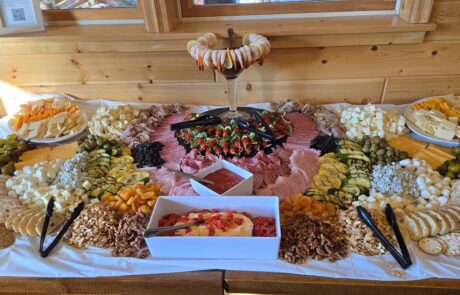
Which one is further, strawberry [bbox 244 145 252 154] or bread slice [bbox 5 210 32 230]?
strawberry [bbox 244 145 252 154]

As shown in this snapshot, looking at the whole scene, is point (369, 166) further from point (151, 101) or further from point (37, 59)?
point (37, 59)

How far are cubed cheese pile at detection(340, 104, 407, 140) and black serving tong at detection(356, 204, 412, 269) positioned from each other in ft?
1.60

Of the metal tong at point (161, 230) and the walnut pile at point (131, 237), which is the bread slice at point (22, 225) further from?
the metal tong at point (161, 230)

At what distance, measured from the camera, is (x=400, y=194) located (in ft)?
4.08

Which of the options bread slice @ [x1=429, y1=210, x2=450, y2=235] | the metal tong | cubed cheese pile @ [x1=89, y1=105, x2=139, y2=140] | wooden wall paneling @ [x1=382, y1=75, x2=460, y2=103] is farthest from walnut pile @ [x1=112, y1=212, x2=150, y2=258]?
wooden wall paneling @ [x1=382, y1=75, x2=460, y2=103]

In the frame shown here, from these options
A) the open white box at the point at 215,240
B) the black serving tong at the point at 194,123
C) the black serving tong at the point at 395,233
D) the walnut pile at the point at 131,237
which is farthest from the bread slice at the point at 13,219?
the black serving tong at the point at 395,233

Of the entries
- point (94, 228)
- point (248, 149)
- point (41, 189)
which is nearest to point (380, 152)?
point (248, 149)

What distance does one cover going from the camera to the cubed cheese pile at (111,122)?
169cm

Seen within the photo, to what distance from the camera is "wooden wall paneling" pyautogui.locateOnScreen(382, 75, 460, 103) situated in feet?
5.91

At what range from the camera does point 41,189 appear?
4.34 feet

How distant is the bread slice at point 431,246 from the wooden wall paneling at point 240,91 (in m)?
0.98

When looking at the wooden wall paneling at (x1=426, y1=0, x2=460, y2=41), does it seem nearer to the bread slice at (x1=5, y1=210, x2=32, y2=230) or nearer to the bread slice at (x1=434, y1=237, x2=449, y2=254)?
the bread slice at (x1=434, y1=237, x2=449, y2=254)

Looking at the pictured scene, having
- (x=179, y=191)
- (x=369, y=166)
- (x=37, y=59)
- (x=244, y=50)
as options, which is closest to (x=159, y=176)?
(x=179, y=191)

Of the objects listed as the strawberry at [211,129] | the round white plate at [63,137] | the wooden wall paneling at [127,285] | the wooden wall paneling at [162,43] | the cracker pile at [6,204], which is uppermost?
the wooden wall paneling at [162,43]
